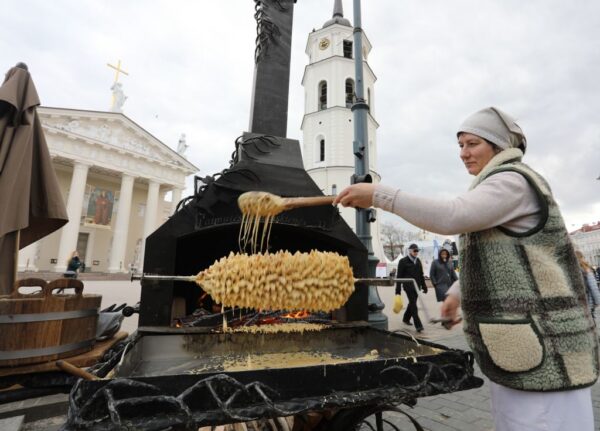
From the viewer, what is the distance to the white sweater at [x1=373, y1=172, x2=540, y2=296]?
55.2 inches

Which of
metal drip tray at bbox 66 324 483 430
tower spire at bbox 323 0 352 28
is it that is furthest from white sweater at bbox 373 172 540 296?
tower spire at bbox 323 0 352 28

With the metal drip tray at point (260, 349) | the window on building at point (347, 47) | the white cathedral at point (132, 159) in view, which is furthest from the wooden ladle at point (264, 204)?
the window on building at point (347, 47)

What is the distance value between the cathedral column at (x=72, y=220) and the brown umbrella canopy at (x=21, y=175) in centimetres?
2804

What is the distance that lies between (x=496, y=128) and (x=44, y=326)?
355cm

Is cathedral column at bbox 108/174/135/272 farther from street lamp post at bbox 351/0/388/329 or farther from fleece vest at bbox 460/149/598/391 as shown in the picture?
fleece vest at bbox 460/149/598/391

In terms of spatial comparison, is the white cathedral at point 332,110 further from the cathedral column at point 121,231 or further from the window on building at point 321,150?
the cathedral column at point 121,231

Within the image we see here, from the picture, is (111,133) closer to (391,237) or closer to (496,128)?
(496,128)

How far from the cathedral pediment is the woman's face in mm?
34890

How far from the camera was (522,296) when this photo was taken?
1412 mm

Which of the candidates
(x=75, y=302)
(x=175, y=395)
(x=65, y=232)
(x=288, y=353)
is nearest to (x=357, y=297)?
(x=288, y=353)

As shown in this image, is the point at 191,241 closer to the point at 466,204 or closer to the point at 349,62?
the point at 466,204

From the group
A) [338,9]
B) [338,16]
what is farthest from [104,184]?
[338,9]

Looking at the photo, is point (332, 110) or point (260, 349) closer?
point (260, 349)

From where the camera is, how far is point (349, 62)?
31.1m
